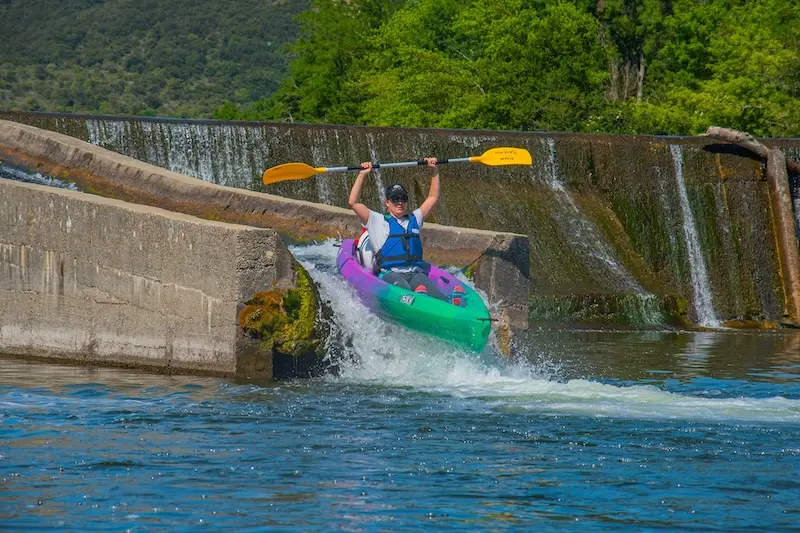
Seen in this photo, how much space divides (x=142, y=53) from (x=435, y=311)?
103311mm

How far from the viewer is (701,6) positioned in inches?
1806

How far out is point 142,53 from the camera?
11400 centimetres

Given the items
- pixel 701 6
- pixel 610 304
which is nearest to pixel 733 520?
pixel 610 304

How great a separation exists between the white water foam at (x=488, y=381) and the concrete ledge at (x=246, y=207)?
91cm

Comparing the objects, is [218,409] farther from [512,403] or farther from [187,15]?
[187,15]

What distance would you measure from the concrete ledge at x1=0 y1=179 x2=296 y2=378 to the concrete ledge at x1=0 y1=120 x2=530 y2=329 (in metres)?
2.39

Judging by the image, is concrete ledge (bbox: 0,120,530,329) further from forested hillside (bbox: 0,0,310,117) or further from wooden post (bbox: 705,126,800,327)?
forested hillside (bbox: 0,0,310,117)

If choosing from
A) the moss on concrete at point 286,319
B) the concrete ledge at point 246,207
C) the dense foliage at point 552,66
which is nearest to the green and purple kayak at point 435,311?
the moss on concrete at point 286,319

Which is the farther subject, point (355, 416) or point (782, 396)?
point (782, 396)

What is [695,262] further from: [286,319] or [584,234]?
[286,319]

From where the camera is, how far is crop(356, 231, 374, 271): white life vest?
15.1 meters

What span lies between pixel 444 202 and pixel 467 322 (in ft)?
39.3

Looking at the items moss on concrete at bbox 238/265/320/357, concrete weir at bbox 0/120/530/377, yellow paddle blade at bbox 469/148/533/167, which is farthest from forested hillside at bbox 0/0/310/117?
moss on concrete at bbox 238/265/320/357

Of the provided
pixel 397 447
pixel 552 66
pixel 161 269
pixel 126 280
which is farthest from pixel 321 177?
pixel 552 66
